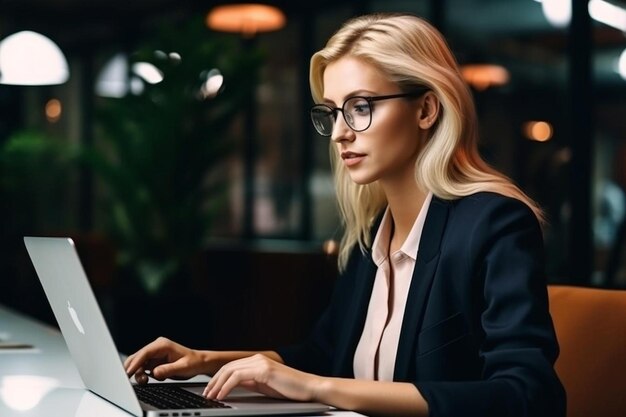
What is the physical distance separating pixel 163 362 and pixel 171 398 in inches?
12.3

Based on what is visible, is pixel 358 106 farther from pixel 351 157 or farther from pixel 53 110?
pixel 53 110

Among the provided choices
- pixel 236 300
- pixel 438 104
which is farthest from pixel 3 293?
pixel 438 104

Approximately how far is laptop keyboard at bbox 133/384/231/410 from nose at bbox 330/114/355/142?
0.57 meters

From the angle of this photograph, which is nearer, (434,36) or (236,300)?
(434,36)

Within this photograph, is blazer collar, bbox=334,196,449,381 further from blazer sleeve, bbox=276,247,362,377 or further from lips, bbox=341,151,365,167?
blazer sleeve, bbox=276,247,362,377

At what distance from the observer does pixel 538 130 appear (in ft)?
18.9

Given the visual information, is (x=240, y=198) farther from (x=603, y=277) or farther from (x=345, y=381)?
(x=345, y=381)

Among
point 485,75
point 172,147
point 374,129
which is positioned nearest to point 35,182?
point 172,147

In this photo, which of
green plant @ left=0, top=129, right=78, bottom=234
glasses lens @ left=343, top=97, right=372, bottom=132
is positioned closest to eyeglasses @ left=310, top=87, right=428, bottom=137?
glasses lens @ left=343, top=97, right=372, bottom=132

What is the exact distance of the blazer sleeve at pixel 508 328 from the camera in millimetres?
1623

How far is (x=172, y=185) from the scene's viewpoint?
20.6 feet

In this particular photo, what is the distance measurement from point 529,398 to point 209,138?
4856 mm

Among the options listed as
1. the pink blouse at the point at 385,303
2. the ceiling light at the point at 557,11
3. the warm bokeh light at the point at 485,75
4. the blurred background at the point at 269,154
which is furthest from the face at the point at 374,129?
the warm bokeh light at the point at 485,75

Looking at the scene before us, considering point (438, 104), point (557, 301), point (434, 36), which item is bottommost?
point (557, 301)
